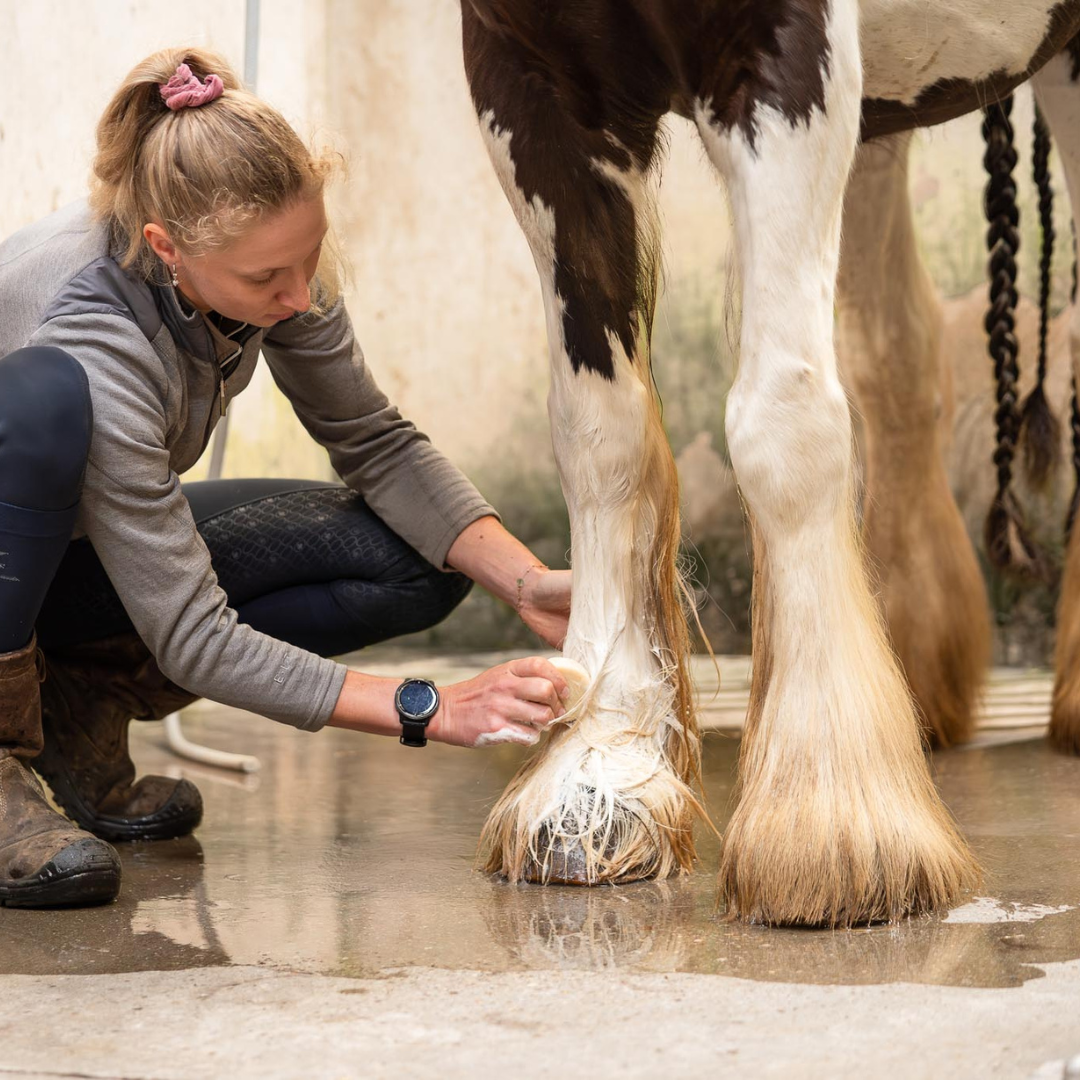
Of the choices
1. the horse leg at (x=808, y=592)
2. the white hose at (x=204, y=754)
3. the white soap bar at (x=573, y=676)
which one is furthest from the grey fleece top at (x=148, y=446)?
the white hose at (x=204, y=754)

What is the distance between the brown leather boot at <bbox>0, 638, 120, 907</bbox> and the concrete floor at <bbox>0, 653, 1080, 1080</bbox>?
0.03 m

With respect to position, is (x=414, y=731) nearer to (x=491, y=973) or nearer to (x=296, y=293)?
(x=491, y=973)

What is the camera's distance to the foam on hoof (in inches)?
61.2

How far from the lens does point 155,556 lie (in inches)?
59.7

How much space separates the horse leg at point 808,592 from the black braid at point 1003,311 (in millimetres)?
951

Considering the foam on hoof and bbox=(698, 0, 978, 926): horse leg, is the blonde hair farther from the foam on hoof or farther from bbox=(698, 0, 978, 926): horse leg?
the foam on hoof

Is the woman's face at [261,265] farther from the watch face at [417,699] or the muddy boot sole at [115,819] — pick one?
the muddy boot sole at [115,819]

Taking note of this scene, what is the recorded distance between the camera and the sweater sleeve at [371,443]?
1.86 meters

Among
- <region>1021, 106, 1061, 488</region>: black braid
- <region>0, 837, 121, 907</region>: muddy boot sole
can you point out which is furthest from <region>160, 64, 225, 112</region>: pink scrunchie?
<region>1021, 106, 1061, 488</region>: black braid

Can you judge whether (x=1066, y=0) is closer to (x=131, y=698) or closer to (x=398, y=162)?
(x=131, y=698)

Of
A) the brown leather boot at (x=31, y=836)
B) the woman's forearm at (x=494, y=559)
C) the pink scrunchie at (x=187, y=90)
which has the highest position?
the pink scrunchie at (x=187, y=90)

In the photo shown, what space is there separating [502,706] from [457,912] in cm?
20

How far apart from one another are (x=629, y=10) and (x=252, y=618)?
2.77 feet

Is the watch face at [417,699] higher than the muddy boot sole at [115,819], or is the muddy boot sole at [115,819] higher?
the watch face at [417,699]
